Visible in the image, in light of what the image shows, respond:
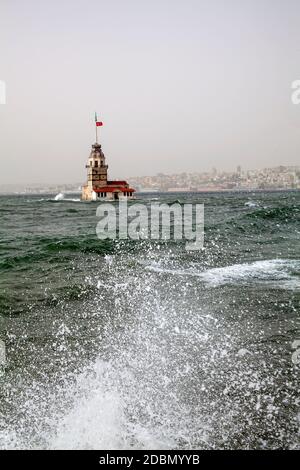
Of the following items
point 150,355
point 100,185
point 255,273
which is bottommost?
point 150,355

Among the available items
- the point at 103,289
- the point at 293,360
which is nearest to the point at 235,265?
the point at 103,289

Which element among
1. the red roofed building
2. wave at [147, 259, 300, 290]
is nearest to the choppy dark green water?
wave at [147, 259, 300, 290]

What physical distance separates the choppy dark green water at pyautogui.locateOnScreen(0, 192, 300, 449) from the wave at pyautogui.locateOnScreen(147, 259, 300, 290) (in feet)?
0.13

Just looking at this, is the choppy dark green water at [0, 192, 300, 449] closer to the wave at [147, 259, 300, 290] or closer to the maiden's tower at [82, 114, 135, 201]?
the wave at [147, 259, 300, 290]

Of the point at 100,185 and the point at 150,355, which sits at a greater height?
the point at 100,185

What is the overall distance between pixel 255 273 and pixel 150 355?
8082 millimetres

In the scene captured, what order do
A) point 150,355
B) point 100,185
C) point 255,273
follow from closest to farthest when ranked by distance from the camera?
1. point 150,355
2. point 255,273
3. point 100,185

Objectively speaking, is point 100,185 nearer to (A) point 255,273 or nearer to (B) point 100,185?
(B) point 100,185

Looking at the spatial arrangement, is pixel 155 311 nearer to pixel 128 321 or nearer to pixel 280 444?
pixel 128 321

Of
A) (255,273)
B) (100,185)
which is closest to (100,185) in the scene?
(100,185)

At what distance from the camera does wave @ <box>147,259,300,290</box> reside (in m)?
14.6

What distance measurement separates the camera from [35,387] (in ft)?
25.5

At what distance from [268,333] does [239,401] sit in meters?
3.18

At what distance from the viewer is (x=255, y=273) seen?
15953 millimetres
